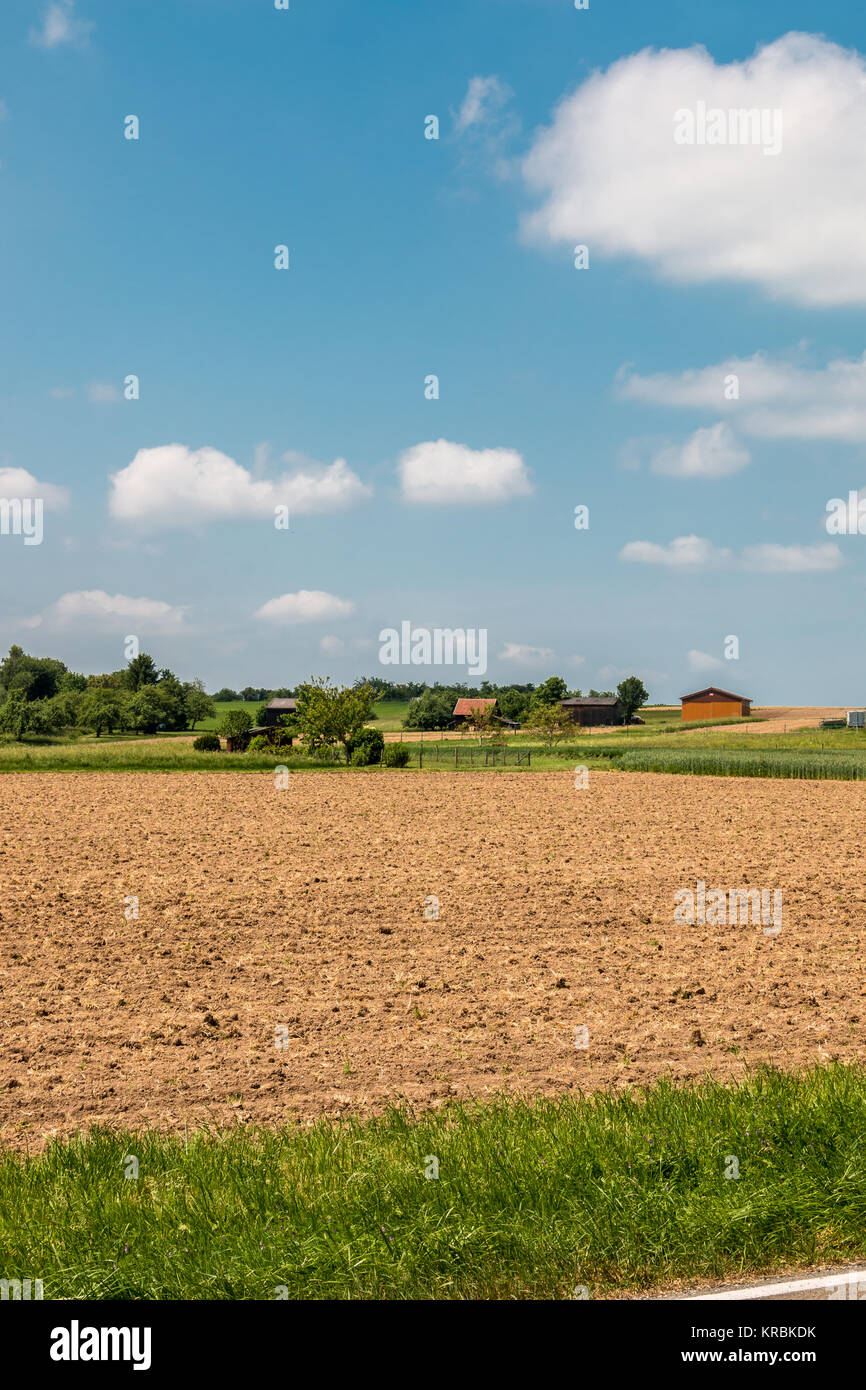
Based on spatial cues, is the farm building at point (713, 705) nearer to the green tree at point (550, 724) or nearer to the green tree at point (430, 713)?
the green tree at point (430, 713)

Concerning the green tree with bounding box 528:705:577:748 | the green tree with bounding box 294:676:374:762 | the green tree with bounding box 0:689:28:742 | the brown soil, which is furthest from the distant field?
the brown soil

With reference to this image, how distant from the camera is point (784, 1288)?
198 inches

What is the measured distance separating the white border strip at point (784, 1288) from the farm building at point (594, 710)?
150720 millimetres

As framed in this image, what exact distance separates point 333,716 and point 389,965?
56184 millimetres

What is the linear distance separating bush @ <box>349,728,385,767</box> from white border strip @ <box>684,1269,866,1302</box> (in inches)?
2437

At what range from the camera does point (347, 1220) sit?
19.1ft

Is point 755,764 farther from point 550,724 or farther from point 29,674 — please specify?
point 29,674

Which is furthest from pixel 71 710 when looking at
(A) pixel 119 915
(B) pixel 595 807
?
(A) pixel 119 915

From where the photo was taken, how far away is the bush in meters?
66.9

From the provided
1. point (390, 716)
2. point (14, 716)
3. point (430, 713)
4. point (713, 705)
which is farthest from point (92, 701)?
point (713, 705)

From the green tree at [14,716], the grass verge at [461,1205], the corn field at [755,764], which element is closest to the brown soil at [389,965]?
the grass verge at [461,1205]

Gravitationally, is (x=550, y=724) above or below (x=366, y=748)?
above

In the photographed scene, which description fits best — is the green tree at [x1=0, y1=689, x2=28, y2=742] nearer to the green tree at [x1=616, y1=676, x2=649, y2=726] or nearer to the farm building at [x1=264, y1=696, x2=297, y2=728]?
the farm building at [x1=264, y1=696, x2=297, y2=728]

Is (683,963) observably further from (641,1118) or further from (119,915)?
(119,915)
